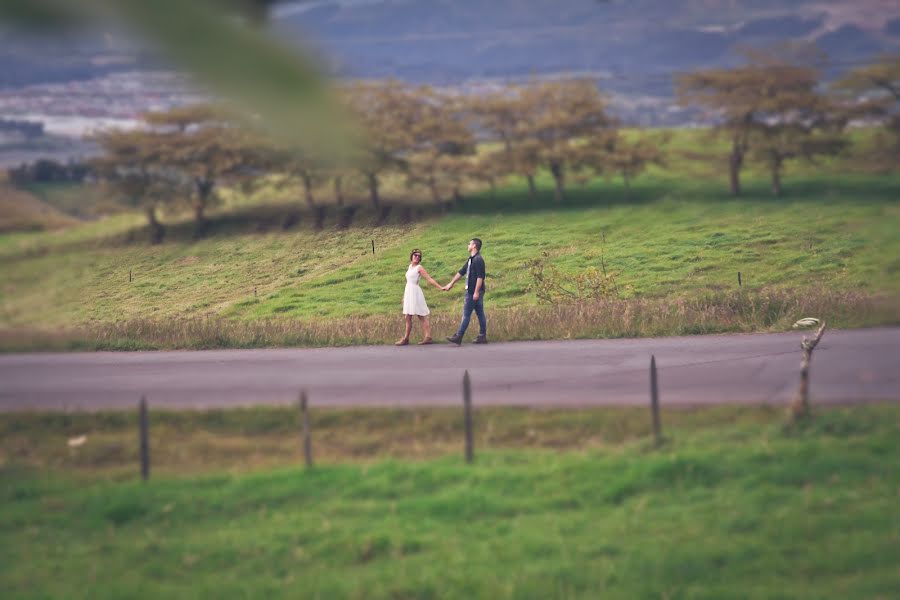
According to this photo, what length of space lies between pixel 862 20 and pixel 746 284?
10.6 metres

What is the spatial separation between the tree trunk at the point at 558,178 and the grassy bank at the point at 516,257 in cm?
17

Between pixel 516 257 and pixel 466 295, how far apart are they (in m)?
2.30

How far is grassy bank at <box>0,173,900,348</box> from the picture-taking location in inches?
313

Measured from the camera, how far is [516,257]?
15.2 m

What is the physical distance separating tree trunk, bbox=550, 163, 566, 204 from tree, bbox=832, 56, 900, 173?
3292 mm

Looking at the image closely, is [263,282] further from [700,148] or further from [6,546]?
[700,148]

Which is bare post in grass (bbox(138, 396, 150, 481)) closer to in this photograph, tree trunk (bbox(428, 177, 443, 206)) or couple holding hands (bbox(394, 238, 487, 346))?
tree trunk (bbox(428, 177, 443, 206))

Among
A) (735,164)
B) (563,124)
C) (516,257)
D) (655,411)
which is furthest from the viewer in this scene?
(516,257)

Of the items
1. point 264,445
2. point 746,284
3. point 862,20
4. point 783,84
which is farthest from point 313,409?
point 746,284

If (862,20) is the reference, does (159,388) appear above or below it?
below

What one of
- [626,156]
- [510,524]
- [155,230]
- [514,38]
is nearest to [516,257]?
[626,156]

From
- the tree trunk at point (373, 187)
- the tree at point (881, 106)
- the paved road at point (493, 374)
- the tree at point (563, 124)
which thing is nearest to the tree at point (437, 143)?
the tree trunk at point (373, 187)

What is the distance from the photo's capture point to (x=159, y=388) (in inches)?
443

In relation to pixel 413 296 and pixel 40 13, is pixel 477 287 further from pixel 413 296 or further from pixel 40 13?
pixel 40 13
